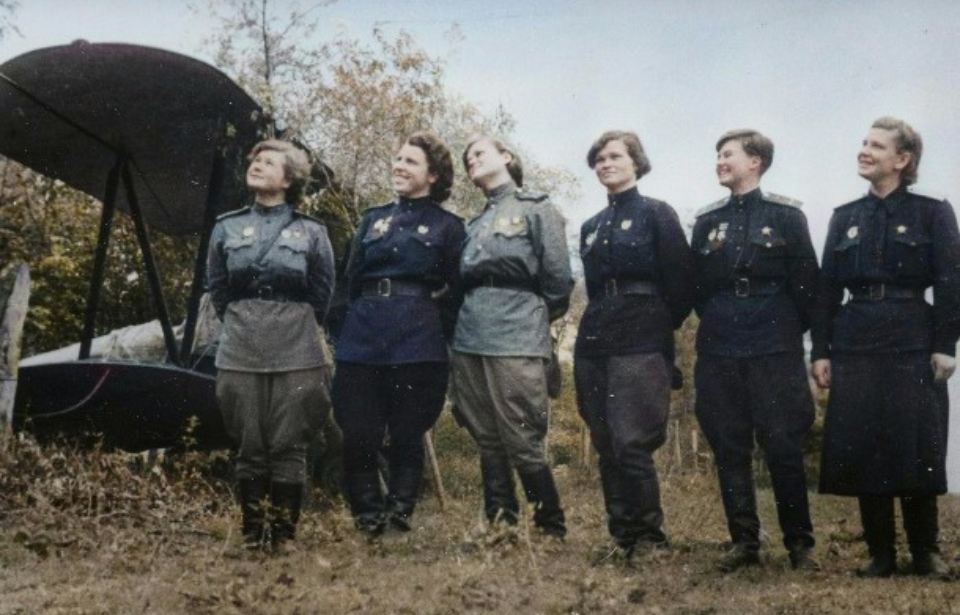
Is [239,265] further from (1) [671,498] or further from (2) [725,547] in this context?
(1) [671,498]

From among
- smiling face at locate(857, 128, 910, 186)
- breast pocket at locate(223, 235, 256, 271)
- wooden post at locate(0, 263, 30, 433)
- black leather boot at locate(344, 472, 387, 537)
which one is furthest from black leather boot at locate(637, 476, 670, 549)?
wooden post at locate(0, 263, 30, 433)

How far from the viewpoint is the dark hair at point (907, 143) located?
14.6 feet

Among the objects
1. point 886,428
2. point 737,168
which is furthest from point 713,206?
point 886,428

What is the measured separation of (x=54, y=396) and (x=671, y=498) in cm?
535

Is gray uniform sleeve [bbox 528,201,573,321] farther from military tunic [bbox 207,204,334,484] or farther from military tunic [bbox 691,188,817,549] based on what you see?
military tunic [bbox 207,204,334,484]

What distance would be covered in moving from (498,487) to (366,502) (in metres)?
0.64

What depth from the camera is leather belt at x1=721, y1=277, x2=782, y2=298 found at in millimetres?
4520

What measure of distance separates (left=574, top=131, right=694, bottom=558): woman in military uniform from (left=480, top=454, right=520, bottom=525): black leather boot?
0.46 metres

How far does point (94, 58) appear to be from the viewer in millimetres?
5184

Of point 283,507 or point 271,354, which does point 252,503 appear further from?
point 271,354

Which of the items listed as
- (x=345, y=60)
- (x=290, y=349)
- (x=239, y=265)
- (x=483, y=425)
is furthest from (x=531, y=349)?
(x=345, y=60)

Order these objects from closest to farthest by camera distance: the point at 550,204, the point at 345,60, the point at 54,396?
the point at 550,204, the point at 54,396, the point at 345,60

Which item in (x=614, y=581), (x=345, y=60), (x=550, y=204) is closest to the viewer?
(x=614, y=581)

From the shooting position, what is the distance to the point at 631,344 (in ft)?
14.9
